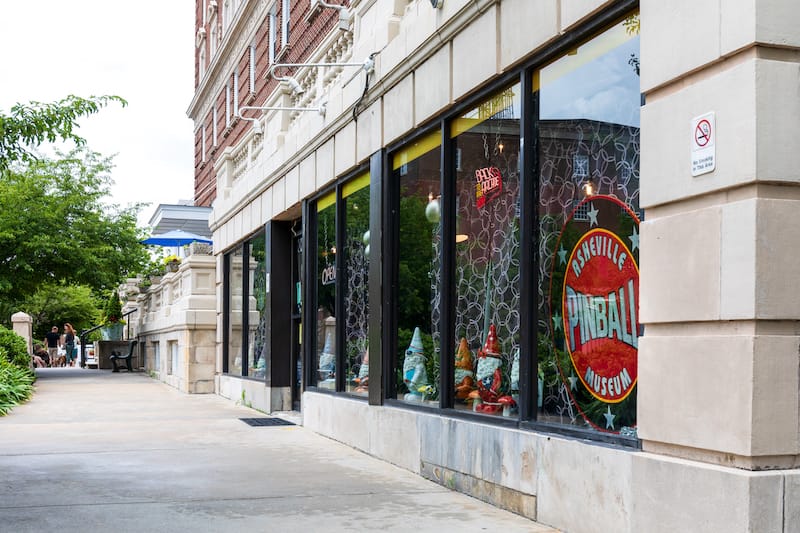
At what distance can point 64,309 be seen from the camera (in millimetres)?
54219

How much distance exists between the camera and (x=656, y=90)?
5.08 meters

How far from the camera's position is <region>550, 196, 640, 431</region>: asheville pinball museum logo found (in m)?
5.65

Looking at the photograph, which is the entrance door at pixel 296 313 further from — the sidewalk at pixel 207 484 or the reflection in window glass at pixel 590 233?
the reflection in window glass at pixel 590 233

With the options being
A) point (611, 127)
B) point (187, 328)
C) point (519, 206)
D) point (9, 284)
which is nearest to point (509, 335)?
point (519, 206)

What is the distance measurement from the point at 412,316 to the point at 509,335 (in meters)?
2.07

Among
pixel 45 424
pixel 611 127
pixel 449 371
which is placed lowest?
pixel 45 424

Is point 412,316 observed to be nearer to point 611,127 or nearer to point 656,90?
point 611,127

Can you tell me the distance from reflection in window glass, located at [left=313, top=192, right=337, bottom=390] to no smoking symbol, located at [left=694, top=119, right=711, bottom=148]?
24.5ft

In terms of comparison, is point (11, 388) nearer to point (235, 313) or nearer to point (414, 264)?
point (235, 313)

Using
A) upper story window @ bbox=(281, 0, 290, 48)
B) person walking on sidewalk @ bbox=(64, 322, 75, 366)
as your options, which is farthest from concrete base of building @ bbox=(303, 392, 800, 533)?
person walking on sidewalk @ bbox=(64, 322, 75, 366)

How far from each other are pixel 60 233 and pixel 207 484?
19997mm

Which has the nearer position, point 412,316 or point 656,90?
point 656,90

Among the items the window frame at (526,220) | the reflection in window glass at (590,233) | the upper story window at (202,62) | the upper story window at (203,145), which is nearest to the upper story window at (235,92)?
the upper story window at (203,145)

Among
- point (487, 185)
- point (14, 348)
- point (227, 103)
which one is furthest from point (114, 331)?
point (487, 185)
